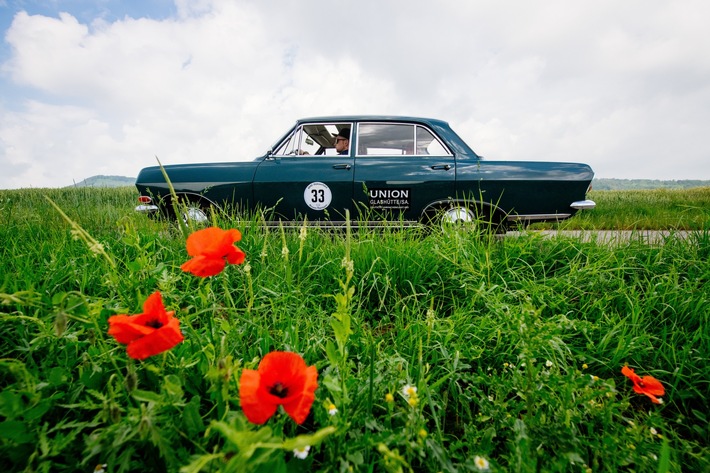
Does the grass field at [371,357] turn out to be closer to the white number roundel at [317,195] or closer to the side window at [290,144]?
the white number roundel at [317,195]

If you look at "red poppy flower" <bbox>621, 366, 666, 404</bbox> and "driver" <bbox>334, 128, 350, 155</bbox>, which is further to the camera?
"driver" <bbox>334, 128, 350, 155</bbox>

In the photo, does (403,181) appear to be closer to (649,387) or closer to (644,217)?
(649,387)

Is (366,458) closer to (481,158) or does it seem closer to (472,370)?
(472,370)

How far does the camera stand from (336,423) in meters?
0.75

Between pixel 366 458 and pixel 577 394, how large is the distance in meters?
0.84

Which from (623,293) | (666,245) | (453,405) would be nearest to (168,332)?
(453,405)

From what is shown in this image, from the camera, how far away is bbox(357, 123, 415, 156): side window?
12.7 feet

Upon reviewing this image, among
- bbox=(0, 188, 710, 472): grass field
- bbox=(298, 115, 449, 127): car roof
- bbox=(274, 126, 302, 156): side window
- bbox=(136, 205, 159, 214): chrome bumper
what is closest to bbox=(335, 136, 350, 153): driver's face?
bbox=(298, 115, 449, 127): car roof

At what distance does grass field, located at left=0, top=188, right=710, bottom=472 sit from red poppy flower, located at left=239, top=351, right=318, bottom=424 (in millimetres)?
39

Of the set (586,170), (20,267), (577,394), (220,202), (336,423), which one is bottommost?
(577,394)

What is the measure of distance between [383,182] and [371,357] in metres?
2.96

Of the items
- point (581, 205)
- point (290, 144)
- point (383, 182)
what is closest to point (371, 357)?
point (383, 182)

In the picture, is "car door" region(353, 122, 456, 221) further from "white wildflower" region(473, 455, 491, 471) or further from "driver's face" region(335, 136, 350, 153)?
"white wildflower" region(473, 455, 491, 471)

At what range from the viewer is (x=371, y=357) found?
76cm
